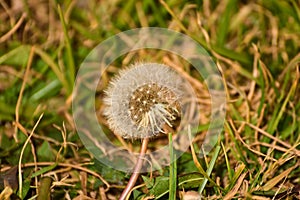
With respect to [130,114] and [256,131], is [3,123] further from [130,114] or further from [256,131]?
[256,131]

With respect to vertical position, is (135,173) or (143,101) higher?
(143,101)

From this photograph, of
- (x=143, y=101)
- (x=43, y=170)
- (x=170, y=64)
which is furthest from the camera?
(x=170, y=64)

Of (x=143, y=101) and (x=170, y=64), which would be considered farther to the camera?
(x=170, y=64)

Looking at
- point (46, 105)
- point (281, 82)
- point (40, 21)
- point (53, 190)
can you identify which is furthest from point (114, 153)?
point (40, 21)

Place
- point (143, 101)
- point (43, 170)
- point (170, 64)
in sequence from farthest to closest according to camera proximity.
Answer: point (170, 64) → point (43, 170) → point (143, 101)

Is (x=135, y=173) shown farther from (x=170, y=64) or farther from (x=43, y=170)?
(x=170, y=64)

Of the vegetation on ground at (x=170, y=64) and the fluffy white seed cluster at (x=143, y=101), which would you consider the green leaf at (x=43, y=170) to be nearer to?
the vegetation on ground at (x=170, y=64)

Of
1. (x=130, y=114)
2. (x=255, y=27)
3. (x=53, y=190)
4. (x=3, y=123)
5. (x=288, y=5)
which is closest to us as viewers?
(x=130, y=114)

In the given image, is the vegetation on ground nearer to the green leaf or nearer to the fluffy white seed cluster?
the green leaf

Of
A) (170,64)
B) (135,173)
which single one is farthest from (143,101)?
(170,64)
